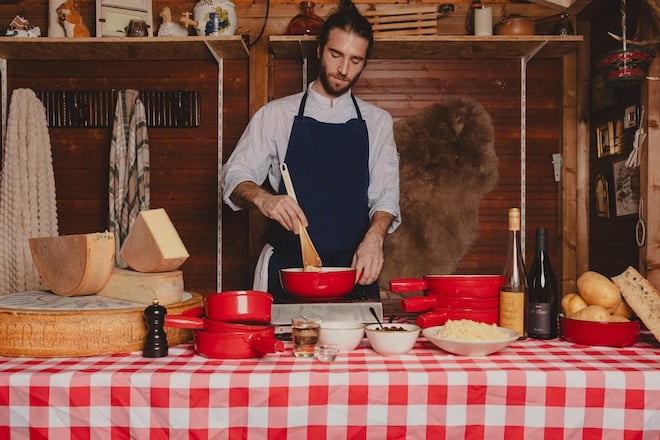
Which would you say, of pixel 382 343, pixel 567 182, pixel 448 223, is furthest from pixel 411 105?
pixel 382 343

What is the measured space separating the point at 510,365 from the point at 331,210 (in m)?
1.61

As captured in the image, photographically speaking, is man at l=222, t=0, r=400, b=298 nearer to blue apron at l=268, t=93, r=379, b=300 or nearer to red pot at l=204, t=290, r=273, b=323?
blue apron at l=268, t=93, r=379, b=300

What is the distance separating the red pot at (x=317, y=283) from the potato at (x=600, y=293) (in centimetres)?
72

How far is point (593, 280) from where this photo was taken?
6.10 feet

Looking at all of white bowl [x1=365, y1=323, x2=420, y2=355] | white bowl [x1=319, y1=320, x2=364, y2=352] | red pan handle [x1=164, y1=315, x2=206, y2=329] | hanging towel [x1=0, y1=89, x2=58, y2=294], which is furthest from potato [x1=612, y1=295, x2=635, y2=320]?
hanging towel [x1=0, y1=89, x2=58, y2=294]

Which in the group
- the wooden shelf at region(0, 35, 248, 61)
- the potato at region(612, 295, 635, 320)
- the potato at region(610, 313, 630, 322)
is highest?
the wooden shelf at region(0, 35, 248, 61)

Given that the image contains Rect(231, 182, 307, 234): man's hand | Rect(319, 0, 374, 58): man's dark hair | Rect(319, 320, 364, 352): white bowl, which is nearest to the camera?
Rect(319, 320, 364, 352): white bowl

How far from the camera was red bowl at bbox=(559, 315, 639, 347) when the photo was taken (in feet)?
5.66

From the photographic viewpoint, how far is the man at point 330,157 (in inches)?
114

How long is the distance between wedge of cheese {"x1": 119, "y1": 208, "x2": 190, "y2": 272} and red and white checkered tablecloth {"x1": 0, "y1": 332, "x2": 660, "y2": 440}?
0.36 meters

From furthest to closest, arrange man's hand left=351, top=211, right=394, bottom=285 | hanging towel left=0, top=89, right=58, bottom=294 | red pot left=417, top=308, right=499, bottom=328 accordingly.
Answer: hanging towel left=0, top=89, right=58, bottom=294
man's hand left=351, top=211, right=394, bottom=285
red pot left=417, top=308, right=499, bottom=328

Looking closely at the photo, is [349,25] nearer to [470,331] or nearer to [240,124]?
[240,124]

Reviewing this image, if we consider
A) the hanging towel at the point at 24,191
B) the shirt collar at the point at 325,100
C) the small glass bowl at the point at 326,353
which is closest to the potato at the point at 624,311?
the small glass bowl at the point at 326,353

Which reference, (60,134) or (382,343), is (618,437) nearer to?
(382,343)
